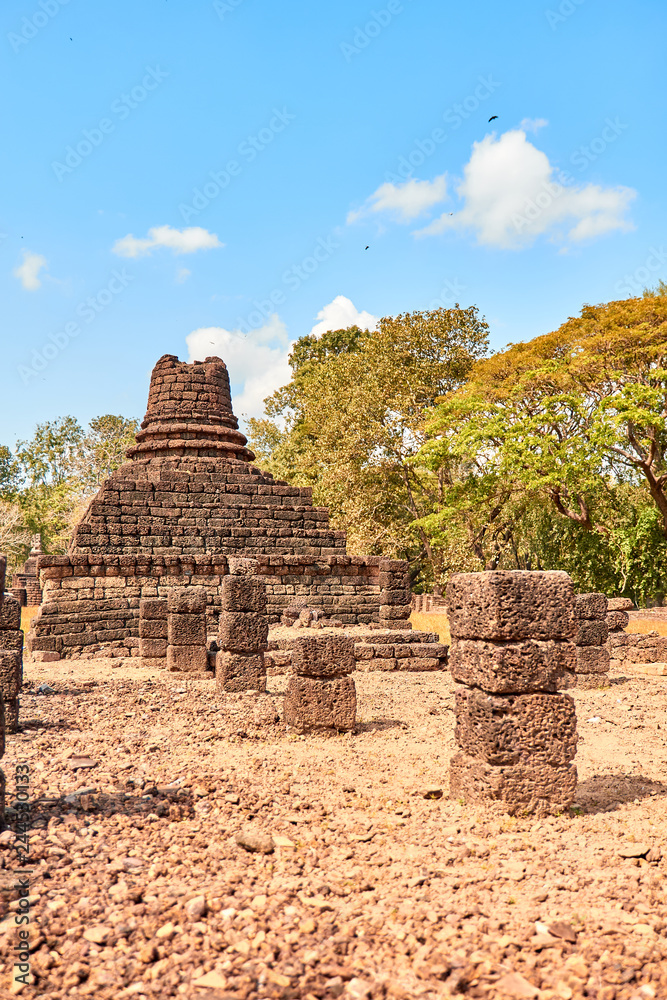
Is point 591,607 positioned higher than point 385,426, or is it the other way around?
point 385,426

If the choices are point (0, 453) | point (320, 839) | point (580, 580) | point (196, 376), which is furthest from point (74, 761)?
point (0, 453)

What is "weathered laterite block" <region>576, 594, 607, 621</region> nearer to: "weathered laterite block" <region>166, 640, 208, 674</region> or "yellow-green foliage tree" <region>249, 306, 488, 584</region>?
"weathered laterite block" <region>166, 640, 208, 674</region>

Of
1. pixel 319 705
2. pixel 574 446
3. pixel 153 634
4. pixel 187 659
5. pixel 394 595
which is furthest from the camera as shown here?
pixel 574 446

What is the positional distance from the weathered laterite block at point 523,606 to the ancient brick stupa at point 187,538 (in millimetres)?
10613

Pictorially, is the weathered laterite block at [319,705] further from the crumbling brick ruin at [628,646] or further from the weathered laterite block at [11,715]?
the crumbling brick ruin at [628,646]

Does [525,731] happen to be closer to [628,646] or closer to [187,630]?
[187,630]

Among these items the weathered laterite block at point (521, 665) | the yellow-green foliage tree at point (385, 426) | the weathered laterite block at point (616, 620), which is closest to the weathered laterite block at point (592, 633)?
the weathered laterite block at point (616, 620)

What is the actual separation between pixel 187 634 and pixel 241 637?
224cm

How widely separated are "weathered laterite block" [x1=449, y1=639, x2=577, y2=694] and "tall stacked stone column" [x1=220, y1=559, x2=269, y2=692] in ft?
14.7

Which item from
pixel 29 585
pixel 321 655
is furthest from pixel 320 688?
pixel 29 585

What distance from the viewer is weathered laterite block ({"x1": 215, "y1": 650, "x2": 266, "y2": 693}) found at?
8.91 m

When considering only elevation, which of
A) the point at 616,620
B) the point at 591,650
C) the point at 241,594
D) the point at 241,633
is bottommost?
the point at 591,650

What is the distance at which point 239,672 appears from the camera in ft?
29.4

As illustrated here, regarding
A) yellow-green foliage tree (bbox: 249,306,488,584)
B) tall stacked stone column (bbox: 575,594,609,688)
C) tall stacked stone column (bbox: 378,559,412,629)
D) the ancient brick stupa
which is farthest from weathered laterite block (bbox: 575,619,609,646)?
yellow-green foliage tree (bbox: 249,306,488,584)
